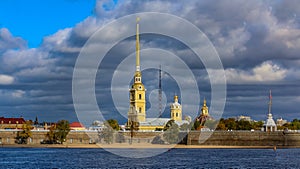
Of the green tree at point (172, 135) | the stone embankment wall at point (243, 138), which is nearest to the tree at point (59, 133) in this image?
the green tree at point (172, 135)

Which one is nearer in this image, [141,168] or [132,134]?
[141,168]

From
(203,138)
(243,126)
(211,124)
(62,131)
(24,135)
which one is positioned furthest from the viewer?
(211,124)

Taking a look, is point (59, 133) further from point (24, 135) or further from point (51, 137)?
point (24, 135)

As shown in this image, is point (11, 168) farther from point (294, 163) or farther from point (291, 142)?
point (291, 142)

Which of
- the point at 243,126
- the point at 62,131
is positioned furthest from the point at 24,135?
the point at 243,126

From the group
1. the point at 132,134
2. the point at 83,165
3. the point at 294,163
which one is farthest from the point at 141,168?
the point at 132,134

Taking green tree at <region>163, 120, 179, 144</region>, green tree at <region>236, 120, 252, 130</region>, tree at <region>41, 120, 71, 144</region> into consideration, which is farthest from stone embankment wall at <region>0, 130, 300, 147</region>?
green tree at <region>236, 120, 252, 130</region>

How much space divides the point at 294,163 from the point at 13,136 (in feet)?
293

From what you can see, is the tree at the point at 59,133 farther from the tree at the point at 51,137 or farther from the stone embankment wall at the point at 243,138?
the stone embankment wall at the point at 243,138

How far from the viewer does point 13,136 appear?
159625 mm

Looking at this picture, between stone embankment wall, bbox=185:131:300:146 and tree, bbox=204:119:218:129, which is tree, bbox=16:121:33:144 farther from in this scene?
tree, bbox=204:119:218:129

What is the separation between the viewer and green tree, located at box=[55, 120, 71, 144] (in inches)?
6156

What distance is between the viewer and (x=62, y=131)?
156 metres

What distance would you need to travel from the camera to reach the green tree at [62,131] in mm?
156375
